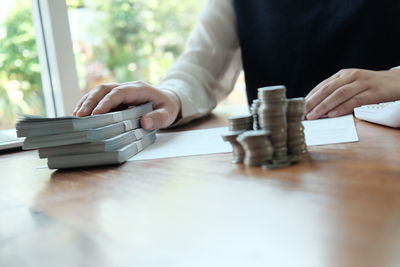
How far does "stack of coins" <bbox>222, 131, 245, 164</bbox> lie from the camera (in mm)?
703

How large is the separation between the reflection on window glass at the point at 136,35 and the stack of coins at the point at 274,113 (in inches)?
254

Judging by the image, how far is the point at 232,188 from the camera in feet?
1.95

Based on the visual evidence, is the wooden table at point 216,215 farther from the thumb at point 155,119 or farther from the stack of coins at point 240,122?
the thumb at point 155,119

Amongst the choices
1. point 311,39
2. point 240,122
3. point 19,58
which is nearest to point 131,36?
point 19,58

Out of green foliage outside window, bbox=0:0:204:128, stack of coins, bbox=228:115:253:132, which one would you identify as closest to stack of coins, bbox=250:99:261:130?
stack of coins, bbox=228:115:253:132

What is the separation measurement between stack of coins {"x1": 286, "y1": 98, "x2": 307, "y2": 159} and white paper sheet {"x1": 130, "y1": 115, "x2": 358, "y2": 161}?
131 mm

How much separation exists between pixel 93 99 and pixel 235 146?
1.48 feet

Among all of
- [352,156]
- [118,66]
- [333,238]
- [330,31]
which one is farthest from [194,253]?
[118,66]

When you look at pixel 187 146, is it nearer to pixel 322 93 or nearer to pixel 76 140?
pixel 76 140

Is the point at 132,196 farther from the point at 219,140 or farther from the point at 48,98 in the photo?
the point at 48,98

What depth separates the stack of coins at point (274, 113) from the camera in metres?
0.68

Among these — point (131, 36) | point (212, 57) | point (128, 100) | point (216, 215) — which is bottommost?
point (216, 215)

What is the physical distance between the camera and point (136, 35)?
7.22 metres

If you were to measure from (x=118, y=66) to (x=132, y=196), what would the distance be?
22.0 ft
